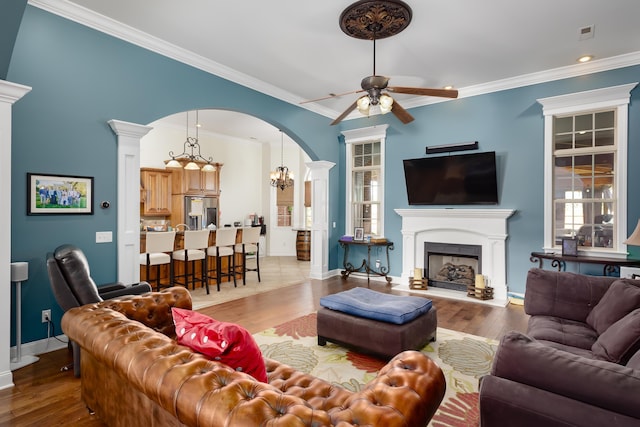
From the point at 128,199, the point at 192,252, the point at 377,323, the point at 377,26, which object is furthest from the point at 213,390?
the point at 192,252

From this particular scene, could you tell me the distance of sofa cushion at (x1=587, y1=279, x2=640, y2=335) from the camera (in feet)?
7.72

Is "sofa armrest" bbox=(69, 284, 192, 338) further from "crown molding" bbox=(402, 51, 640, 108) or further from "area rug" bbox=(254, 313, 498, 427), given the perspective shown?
"crown molding" bbox=(402, 51, 640, 108)

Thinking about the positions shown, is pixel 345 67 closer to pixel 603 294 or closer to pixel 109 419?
pixel 603 294

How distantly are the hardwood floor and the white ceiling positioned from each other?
3.29m

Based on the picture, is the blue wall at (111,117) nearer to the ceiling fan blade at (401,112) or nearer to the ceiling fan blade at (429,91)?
the ceiling fan blade at (401,112)

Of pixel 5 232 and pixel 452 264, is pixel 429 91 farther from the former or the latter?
pixel 5 232

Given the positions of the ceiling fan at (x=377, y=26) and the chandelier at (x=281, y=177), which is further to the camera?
A: the chandelier at (x=281, y=177)

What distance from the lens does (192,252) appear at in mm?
Result: 5656

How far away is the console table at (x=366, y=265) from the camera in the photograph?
21.3ft

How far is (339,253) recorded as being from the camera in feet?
23.9

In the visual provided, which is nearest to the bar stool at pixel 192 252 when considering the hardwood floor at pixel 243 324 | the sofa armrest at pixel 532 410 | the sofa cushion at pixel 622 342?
the hardwood floor at pixel 243 324

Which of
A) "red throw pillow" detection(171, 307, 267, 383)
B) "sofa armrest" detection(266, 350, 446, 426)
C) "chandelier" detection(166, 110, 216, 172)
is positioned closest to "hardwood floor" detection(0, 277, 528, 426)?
"red throw pillow" detection(171, 307, 267, 383)

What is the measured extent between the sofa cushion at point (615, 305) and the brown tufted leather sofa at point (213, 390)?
1.79 m

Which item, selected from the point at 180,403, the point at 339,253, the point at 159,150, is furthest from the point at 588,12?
the point at 159,150
